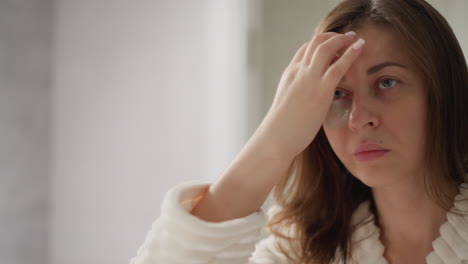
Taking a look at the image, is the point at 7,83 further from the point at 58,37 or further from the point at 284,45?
the point at 284,45

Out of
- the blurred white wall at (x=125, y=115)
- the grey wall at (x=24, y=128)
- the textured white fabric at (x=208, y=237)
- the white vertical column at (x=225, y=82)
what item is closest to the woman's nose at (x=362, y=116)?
the textured white fabric at (x=208, y=237)

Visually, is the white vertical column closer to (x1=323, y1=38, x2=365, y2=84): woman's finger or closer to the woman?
the woman

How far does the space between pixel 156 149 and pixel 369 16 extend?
46.3 inches

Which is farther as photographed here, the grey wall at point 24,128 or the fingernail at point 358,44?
the grey wall at point 24,128

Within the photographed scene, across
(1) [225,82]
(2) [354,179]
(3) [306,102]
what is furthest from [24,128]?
(3) [306,102]

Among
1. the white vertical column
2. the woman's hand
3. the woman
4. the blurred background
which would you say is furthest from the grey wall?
the woman's hand

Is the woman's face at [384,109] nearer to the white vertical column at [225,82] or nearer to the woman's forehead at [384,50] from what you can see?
the woman's forehead at [384,50]

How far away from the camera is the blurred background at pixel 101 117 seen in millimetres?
1880

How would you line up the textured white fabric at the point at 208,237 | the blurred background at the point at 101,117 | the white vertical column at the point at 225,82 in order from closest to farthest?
1. the textured white fabric at the point at 208,237
2. the white vertical column at the point at 225,82
3. the blurred background at the point at 101,117

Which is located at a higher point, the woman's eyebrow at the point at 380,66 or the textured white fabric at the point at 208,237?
the woman's eyebrow at the point at 380,66

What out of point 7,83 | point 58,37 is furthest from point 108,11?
point 7,83

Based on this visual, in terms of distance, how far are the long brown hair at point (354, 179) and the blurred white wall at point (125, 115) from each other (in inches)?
27.7

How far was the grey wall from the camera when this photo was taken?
6.18ft

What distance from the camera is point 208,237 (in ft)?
2.63
